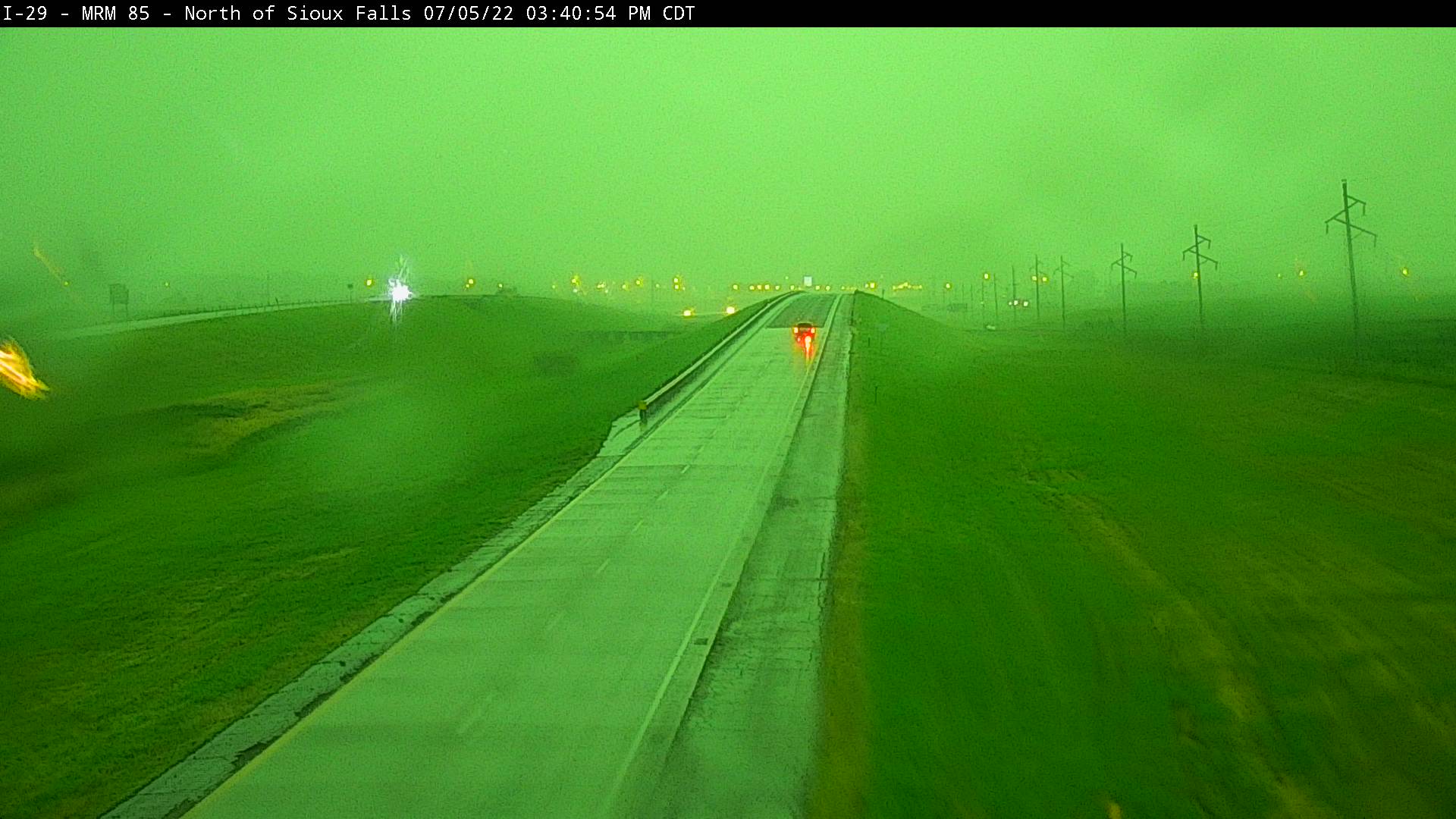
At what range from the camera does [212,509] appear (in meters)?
29.4

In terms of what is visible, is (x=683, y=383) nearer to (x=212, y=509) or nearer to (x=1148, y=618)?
(x=212, y=509)

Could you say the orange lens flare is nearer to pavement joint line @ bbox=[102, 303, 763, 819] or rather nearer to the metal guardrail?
the metal guardrail

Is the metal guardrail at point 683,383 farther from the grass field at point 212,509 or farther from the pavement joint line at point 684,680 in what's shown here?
the pavement joint line at point 684,680

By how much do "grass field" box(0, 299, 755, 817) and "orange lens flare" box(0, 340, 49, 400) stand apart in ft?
2.22

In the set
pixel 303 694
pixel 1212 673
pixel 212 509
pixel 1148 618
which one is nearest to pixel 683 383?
pixel 212 509

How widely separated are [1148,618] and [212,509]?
23113mm

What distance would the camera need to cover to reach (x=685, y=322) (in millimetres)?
117250

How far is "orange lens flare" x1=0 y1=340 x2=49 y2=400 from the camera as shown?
39250mm

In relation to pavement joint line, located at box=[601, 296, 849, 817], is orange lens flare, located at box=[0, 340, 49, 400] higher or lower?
higher

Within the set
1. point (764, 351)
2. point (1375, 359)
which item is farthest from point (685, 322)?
point (1375, 359)

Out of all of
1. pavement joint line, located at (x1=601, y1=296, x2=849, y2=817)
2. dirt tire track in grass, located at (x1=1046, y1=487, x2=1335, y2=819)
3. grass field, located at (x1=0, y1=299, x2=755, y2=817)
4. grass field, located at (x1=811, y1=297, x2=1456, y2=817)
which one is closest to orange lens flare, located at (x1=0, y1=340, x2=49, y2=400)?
grass field, located at (x1=0, y1=299, x2=755, y2=817)

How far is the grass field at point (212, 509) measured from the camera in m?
14.8
